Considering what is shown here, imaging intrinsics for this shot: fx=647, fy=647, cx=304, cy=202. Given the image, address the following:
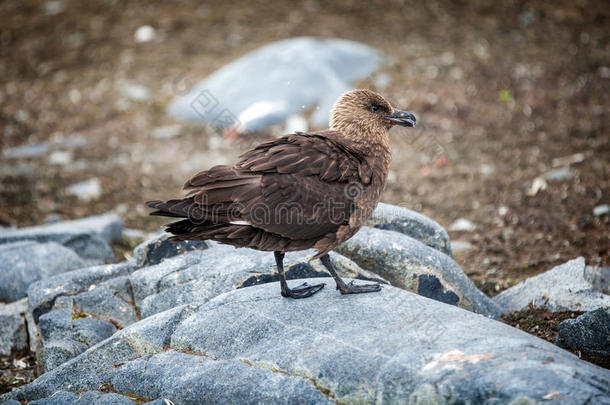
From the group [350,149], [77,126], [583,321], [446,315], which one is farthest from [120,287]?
[77,126]

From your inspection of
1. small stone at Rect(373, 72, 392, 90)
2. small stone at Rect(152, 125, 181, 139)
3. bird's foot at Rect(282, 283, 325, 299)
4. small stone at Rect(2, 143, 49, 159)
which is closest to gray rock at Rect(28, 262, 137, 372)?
bird's foot at Rect(282, 283, 325, 299)

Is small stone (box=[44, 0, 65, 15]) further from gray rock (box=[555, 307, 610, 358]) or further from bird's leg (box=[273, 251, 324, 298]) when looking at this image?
gray rock (box=[555, 307, 610, 358])

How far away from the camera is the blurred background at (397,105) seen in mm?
8142

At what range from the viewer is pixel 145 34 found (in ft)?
48.5

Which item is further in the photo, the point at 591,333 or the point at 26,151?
the point at 26,151

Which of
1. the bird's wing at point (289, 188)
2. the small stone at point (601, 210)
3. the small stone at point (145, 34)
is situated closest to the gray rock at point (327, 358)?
the bird's wing at point (289, 188)

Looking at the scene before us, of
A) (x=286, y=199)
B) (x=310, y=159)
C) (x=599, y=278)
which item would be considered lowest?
(x=599, y=278)

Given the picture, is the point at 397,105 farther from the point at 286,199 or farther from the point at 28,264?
the point at 286,199

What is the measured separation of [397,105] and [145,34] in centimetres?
694

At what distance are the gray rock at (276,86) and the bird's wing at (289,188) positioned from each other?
5725 mm

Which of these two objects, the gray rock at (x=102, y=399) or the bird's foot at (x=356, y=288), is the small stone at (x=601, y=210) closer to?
the bird's foot at (x=356, y=288)

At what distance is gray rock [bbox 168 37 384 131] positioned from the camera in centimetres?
1062

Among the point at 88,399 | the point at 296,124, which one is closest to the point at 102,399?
the point at 88,399

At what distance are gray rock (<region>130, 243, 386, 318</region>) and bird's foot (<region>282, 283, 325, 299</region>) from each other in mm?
588
